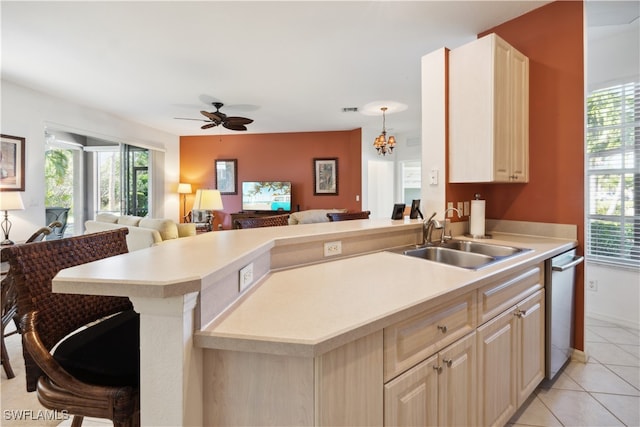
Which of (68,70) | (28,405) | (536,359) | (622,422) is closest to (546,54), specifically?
(536,359)

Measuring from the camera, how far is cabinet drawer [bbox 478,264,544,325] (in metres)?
1.41

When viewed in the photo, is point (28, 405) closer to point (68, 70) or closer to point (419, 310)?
point (419, 310)

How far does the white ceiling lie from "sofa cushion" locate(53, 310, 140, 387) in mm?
2386

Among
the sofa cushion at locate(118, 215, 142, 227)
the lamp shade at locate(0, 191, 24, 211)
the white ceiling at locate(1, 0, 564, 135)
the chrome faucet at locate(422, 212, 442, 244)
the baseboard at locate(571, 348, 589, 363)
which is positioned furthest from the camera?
the sofa cushion at locate(118, 215, 142, 227)

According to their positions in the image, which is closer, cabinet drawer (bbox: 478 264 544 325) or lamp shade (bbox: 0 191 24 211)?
cabinet drawer (bbox: 478 264 544 325)

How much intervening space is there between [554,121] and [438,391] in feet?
7.53

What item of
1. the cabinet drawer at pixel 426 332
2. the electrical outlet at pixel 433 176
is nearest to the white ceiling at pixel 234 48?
the electrical outlet at pixel 433 176

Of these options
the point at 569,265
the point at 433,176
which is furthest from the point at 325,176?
the point at 569,265

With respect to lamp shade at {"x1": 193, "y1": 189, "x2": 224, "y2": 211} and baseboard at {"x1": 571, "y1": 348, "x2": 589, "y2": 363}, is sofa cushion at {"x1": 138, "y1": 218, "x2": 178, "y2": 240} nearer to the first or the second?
lamp shade at {"x1": 193, "y1": 189, "x2": 224, "y2": 211}

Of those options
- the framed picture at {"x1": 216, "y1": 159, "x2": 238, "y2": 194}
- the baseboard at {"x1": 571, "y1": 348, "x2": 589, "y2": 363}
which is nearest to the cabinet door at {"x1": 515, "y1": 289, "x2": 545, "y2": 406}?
the baseboard at {"x1": 571, "y1": 348, "x2": 589, "y2": 363}

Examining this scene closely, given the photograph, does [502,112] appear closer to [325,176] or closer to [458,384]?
[458,384]

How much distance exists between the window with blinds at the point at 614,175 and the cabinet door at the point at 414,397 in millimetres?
2786

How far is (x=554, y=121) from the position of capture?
243 cm

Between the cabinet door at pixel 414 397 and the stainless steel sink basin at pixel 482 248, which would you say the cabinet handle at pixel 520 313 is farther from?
the cabinet door at pixel 414 397
